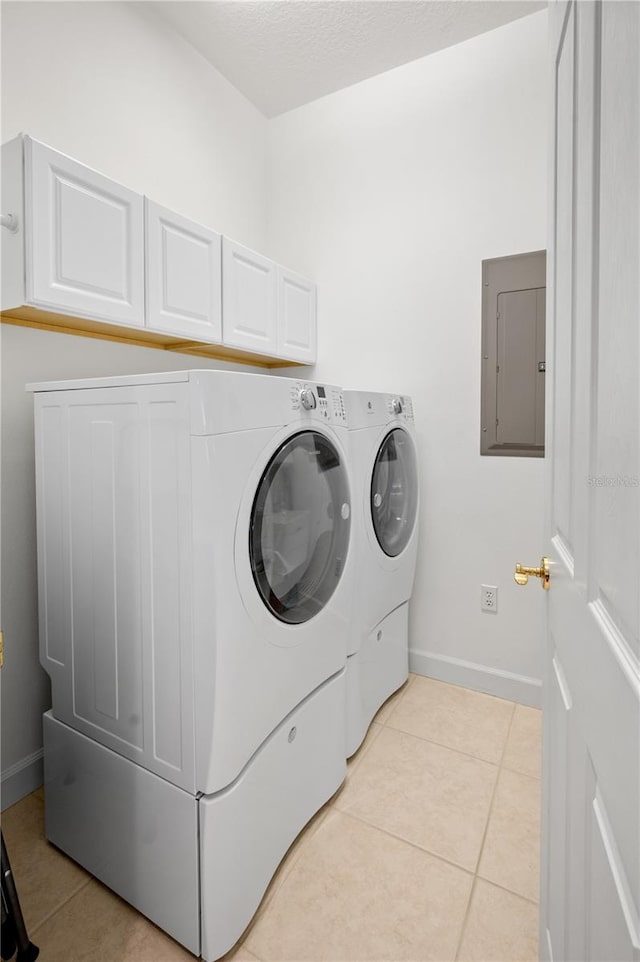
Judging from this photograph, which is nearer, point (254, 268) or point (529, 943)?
point (529, 943)

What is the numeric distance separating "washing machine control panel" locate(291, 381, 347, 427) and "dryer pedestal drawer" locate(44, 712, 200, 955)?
0.97 metres

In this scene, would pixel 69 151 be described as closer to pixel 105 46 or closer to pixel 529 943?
pixel 105 46

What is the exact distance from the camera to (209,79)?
2.30m

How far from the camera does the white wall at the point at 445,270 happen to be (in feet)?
6.86

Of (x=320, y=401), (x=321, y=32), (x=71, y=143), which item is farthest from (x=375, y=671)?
(x=321, y=32)

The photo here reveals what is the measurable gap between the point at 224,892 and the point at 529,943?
74 cm

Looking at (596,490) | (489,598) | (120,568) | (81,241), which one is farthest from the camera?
(489,598)

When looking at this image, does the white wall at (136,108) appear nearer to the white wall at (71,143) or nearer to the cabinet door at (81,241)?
the white wall at (71,143)

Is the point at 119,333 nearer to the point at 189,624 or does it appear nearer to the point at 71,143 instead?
the point at 71,143

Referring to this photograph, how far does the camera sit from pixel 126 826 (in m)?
1.21

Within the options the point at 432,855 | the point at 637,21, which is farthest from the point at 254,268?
the point at 432,855

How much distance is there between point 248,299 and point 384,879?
7.01 feet

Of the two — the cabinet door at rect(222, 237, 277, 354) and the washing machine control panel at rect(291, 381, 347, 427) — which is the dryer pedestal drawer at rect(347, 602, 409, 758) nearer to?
the washing machine control panel at rect(291, 381, 347, 427)

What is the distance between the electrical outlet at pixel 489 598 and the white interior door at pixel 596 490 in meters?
1.40
